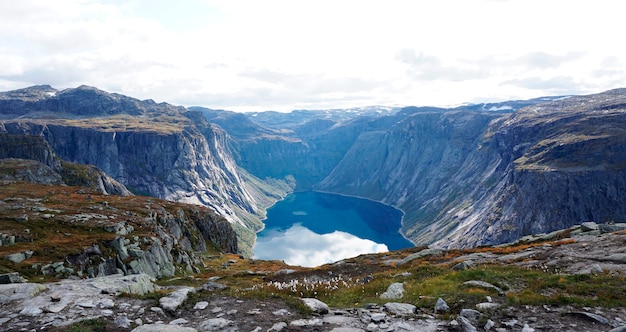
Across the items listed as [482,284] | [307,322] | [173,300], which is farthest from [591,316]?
[173,300]

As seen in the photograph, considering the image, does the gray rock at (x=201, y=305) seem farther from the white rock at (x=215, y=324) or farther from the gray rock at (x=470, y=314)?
the gray rock at (x=470, y=314)

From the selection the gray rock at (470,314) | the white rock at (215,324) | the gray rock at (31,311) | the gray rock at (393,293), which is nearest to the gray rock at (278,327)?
the white rock at (215,324)

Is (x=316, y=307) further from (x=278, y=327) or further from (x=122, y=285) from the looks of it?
(x=122, y=285)

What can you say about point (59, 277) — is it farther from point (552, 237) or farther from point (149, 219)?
point (552, 237)

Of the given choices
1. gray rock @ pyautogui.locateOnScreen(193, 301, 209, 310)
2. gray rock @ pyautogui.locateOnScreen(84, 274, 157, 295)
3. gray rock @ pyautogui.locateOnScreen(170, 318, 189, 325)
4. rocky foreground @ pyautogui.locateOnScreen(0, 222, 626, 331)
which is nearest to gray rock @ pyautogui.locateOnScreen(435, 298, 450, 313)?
rocky foreground @ pyautogui.locateOnScreen(0, 222, 626, 331)

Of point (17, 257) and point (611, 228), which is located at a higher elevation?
point (17, 257)
